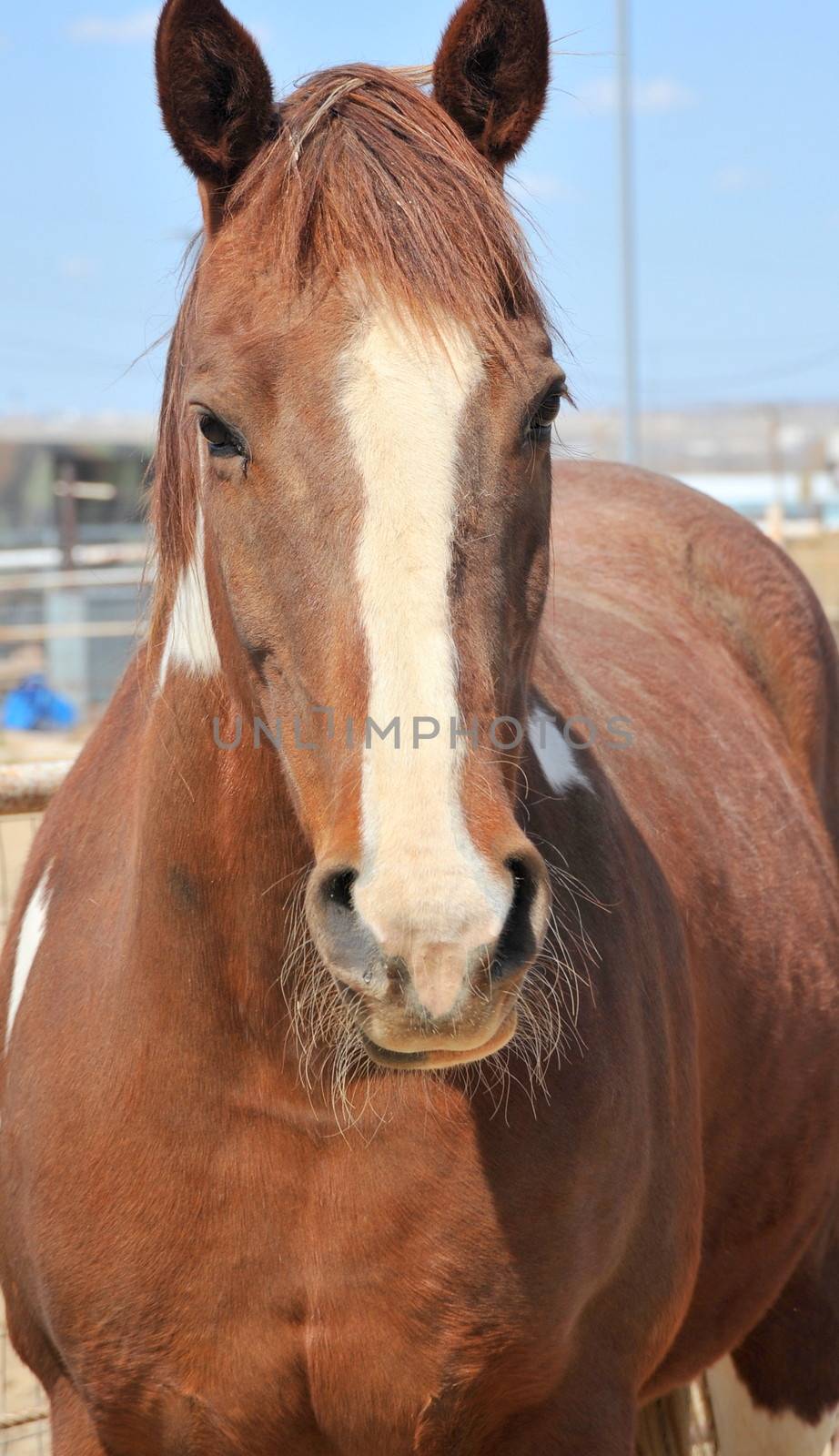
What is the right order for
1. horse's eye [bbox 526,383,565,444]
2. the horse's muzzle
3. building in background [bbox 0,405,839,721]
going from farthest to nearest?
building in background [bbox 0,405,839,721]
horse's eye [bbox 526,383,565,444]
the horse's muzzle

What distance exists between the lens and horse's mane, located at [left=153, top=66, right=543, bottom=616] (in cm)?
186

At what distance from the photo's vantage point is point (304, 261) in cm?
188

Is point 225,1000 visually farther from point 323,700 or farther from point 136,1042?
point 323,700

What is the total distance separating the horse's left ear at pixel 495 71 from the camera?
2.09 meters

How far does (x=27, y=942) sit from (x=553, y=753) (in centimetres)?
98

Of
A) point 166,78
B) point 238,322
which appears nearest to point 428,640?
point 238,322

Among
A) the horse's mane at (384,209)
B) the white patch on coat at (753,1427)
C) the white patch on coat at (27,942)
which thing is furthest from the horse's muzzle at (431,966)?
the white patch on coat at (753,1427)

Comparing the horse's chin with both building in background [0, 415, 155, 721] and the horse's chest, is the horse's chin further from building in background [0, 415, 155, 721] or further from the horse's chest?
building in background [0, 415, 155, 721]

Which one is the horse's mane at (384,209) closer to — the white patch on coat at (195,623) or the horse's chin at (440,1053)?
the white patch on coat at (195,623)

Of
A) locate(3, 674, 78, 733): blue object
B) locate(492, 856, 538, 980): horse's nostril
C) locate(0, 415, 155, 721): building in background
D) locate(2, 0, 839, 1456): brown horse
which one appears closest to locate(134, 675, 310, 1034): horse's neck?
locate(2, 0, 839, 1456): brown horse

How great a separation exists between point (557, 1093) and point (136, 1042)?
62 cm

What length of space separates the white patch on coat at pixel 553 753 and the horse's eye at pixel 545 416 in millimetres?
525

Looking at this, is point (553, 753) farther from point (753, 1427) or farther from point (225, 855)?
point (753, 1427)

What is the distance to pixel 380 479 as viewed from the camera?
5.70 feet
